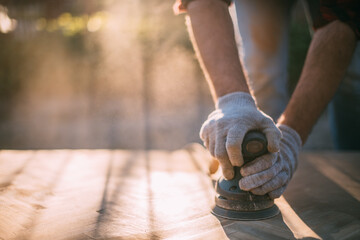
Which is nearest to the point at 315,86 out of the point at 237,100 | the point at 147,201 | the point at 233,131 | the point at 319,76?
the point at 319,76

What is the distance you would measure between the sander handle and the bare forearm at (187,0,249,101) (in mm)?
217

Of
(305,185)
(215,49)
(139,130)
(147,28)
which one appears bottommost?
(139,130)

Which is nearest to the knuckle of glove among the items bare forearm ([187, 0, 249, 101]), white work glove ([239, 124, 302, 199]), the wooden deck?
white work glove ([239, 124, 302, 199])

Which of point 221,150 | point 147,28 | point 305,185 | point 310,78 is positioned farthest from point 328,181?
point 147,28

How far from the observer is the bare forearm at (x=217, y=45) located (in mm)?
1177

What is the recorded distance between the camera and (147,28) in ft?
18.3

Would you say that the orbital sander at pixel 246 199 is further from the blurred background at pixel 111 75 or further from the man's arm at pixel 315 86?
the blurred background at pixel 111 75

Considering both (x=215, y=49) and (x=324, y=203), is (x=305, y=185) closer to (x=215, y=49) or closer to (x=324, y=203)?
(x=324, y=203)

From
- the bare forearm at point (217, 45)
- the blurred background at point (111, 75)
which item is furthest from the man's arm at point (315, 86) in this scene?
the blurred background at point (111, 75)

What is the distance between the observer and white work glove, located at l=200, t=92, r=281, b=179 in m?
0.98

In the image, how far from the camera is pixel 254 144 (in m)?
0.99

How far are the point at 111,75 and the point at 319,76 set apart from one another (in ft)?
15.5

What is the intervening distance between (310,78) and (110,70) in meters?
4.67

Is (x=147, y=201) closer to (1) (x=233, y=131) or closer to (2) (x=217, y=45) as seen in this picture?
(1) (x=233, y=131)
